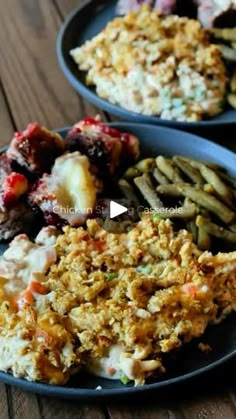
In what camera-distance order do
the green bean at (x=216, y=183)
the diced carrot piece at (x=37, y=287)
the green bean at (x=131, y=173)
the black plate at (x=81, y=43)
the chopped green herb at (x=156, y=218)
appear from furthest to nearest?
the black plate at (x=81, y=43) → the green bean at (x=131, y=173) → the green bean at (x=216, y=183) → the chopped green herb at (x=156, y=218) → the diced carrot piece at (x=37, y=287)

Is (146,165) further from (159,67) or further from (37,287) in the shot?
(37,287)

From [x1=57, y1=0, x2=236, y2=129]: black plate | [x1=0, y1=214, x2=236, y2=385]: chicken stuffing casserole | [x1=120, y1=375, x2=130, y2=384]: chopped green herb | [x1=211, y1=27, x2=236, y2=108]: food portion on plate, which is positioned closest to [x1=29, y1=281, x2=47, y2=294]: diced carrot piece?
[x1=0, y1=214, x2=236, y2=385]: chicken stuffing casserole

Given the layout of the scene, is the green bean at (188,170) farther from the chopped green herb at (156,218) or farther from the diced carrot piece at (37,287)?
the diced carrot piece at (37,287)

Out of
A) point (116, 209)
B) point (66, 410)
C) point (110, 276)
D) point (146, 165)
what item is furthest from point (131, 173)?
point (66, 410)

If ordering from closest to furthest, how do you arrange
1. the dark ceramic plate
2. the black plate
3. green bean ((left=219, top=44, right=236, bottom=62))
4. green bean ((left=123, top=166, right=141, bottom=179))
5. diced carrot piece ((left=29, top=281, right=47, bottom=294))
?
the dark ceramic plate < diced carrot piece ((left=29, top=281, right=47, bottom=294)) < green bean ((left=123, top=166, right=141, bottom=179)) < the black plate < green bean ((left=219, top=44, right=236, bottom=62))

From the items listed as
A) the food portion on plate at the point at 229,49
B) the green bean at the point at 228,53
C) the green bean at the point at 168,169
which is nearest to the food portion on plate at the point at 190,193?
the green bean at the point at 168,169

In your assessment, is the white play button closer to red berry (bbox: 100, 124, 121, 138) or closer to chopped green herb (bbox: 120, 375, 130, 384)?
red berry (bbox: 100, 124, 121, 138)
